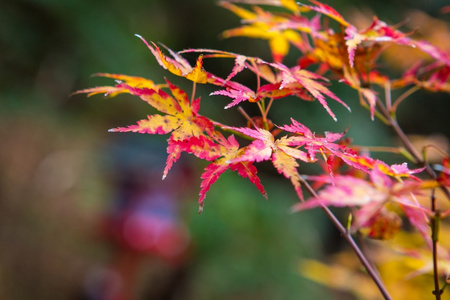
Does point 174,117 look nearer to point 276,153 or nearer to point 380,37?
point 276,153

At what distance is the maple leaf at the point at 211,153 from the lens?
361 mm

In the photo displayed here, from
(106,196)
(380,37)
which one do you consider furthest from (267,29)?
(106,196)

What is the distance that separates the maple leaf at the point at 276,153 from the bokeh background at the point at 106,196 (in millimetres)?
1219

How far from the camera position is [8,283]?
153 cm

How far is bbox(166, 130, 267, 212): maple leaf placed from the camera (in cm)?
36

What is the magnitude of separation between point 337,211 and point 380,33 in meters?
2.58

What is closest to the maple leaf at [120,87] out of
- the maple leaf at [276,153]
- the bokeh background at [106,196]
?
the maple leaf at [276,153]

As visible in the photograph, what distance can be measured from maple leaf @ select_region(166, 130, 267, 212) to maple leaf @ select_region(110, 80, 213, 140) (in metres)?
0.01

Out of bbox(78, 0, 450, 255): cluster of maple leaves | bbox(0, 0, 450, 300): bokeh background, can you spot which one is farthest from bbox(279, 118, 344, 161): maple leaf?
bbox(0, 0, 450, 300): bokeh background

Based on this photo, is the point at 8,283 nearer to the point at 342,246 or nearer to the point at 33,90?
the point at 33,90

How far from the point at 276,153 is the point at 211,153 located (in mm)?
59

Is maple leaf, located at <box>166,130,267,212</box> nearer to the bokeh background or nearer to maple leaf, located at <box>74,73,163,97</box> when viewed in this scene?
maple leaf, located at <box>74,73,163,97</box>

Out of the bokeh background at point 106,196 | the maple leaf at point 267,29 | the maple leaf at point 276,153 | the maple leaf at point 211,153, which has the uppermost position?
the maple leaf at point 267,29

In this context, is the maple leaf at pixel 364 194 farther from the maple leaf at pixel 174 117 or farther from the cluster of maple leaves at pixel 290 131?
the maple leaf at pixel 174 117
